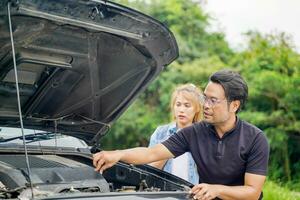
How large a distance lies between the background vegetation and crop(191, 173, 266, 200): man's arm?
7.15 meters

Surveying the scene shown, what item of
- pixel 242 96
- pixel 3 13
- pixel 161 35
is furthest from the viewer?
pixel 161 35

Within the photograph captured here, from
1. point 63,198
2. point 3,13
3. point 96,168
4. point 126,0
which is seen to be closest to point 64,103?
point 96,168

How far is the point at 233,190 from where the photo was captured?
3180mm

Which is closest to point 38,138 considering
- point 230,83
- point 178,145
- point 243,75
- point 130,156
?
point 130,156

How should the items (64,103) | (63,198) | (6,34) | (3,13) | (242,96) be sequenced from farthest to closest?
(64,103) < (242,96) < (6,34) < (3,13) < (63,198)

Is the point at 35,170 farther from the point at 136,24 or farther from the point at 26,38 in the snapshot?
the point at 136,24

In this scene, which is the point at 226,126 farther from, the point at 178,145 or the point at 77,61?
the point at 77,61

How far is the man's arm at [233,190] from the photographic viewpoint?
3.04 m

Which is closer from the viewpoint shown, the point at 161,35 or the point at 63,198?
the point at 63,198

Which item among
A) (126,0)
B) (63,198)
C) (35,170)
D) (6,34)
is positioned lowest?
(63,198)

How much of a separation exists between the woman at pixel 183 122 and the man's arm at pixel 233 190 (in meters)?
1.05

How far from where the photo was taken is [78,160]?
3.78 meters

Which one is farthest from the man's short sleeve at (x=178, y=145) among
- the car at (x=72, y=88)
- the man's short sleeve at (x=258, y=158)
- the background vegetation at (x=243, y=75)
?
the background vegetation at (x=243, y=75)

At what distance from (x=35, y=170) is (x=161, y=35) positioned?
1282 mm
